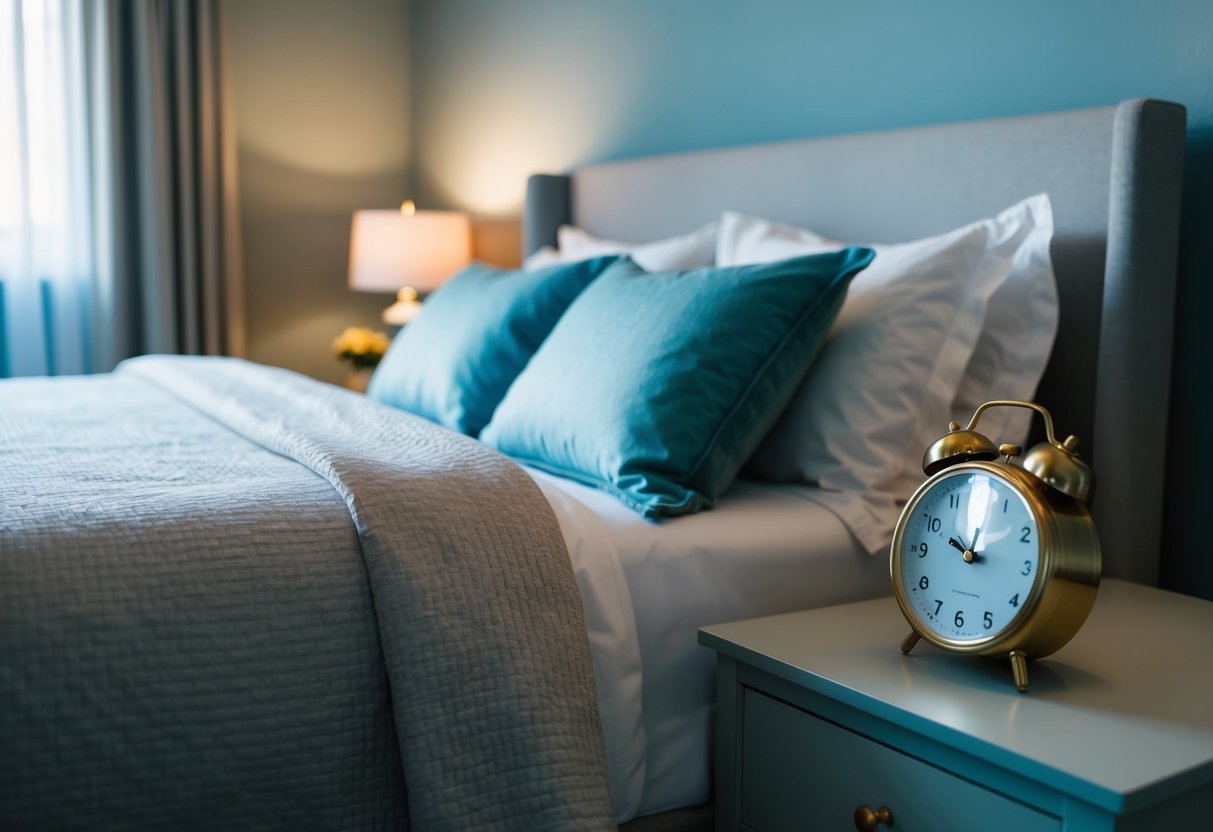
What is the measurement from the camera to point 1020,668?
3.69 ft

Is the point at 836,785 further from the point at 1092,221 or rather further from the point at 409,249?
the point at 409,249

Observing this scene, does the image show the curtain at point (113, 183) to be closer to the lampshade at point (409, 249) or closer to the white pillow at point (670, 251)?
the lampshade at point (409, 249)

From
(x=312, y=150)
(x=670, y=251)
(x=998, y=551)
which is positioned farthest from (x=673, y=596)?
(x=312, y=150)

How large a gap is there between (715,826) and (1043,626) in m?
0.52

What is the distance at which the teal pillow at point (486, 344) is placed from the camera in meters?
2.09

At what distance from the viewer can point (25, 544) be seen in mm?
1090

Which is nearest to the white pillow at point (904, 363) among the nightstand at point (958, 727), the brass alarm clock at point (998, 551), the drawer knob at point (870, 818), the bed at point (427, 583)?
the bed at point (427, 583)

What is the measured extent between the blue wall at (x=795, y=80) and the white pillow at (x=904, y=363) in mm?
244

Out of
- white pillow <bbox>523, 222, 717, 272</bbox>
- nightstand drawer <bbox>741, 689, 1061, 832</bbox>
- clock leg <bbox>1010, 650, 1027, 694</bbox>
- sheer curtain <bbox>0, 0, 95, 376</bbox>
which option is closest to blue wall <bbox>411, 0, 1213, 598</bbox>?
white pillow <bbox>523, 222, 717, 272</bbox>

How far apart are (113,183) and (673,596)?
3068 mm

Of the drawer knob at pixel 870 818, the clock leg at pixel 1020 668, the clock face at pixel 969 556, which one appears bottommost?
the drawer knob at pixel 870 818

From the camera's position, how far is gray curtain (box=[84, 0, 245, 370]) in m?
3.67

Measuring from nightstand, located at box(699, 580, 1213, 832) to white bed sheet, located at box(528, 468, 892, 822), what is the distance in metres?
0.05

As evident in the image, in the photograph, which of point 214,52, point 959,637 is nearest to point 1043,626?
point 959,637
